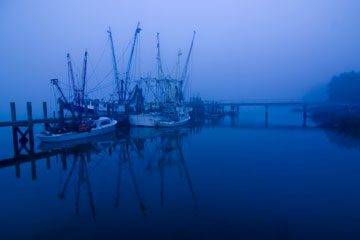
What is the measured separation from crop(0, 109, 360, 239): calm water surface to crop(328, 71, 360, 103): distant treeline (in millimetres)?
73023

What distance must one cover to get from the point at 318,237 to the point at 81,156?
13.0 metres

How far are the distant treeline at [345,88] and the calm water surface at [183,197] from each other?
73.0 metres

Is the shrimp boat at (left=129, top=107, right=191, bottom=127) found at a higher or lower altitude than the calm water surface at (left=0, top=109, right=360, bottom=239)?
higher

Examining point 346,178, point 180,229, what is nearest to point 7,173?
point 180,229

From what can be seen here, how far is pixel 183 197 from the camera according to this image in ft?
25.9

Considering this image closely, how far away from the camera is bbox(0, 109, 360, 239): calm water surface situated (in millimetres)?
5828

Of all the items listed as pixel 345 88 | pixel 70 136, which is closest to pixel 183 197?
pixel 70 136

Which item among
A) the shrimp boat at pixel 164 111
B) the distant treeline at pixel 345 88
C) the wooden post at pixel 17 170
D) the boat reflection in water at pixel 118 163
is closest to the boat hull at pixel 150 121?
the shrimp boat at pixel 164 111

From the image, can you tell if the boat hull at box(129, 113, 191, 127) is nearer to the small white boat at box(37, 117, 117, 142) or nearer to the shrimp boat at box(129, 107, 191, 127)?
the shrimp boat at box(129, 107, 191, 127)

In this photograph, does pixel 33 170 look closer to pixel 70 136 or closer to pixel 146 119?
pixel 70 136

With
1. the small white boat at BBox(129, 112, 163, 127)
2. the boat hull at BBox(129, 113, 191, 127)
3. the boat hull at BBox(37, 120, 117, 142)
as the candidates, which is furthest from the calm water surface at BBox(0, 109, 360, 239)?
the small white boat at BBox(129, 112, 163, 127)

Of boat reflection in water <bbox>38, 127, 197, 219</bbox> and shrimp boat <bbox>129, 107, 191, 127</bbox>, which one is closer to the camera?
boat reflection in water <bbox>38, 127, 197, 219</bbox>

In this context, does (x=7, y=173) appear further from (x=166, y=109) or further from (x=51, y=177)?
(x=166, y=109)

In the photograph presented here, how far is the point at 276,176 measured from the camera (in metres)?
10.1
